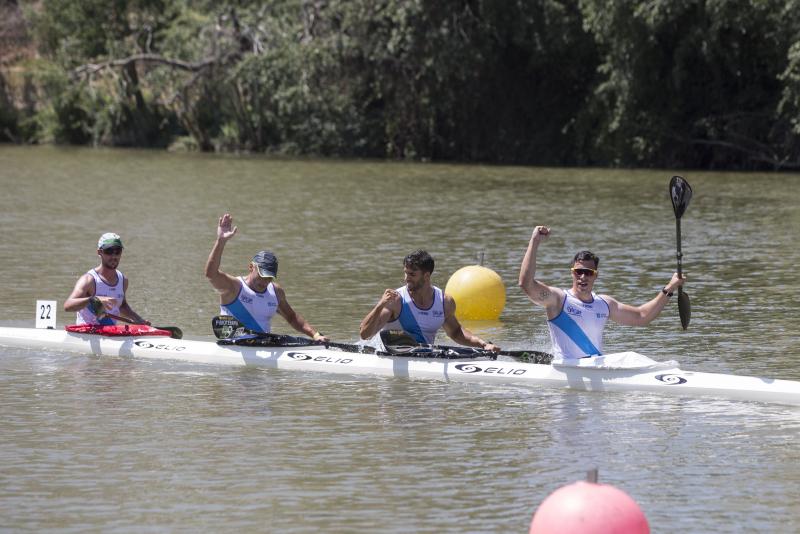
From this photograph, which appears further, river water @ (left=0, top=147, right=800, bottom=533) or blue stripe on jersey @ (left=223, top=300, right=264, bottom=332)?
blue stripe on jersey @ (left=223, top=300, right=264, bottom=332)

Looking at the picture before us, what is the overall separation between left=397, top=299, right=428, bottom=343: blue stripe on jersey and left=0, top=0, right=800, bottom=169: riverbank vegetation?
26802mm

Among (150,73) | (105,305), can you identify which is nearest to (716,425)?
(105,305)

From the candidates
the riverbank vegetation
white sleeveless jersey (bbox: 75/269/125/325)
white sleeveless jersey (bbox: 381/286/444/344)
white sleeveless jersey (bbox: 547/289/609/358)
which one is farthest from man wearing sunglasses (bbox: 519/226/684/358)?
the riverbank vegetation

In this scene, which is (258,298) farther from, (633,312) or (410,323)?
(633,312)

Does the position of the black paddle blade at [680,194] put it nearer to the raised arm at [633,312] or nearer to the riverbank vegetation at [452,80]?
the raised arm at [633,312]

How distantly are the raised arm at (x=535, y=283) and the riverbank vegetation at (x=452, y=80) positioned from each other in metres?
27.4

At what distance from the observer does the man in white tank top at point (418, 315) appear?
14016mm

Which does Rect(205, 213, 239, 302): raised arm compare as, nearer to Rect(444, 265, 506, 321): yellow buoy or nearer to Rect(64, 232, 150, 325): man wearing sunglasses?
Rect(64, 232, 150, 325): man wearing sunglasses

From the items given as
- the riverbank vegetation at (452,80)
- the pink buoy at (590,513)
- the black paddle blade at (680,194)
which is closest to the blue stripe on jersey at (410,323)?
the black paddle blade at (680,194)

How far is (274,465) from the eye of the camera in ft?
34.5

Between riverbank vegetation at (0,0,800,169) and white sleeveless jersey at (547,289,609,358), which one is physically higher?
riverbank vegetation at (0,0,800,169)

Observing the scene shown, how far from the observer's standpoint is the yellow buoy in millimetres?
17578

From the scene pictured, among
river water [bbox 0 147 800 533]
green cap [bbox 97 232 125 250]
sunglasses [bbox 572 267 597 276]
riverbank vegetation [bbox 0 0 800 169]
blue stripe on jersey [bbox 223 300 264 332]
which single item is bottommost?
river water [bbox 0 147 800 533]

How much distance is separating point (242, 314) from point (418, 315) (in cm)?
196
